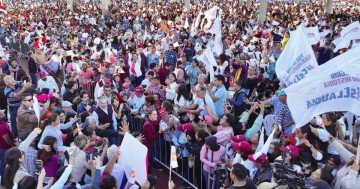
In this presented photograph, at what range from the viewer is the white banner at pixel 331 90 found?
508 centimetres

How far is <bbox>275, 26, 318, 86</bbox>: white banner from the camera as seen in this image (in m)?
6.84

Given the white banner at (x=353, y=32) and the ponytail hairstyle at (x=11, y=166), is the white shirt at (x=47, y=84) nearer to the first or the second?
the ponytail hairstyle at (x=11, y=166)

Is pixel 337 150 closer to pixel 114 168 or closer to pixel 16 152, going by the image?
pixel 114 168

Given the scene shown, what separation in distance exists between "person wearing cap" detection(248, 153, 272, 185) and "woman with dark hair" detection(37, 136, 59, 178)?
8.24 feet

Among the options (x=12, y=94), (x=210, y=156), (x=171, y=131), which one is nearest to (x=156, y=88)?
(x=171, y=131)

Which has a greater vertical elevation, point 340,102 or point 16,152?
point 340,102

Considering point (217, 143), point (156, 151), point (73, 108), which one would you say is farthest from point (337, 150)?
point (73, 108)

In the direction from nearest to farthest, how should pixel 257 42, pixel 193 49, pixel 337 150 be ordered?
pixel 337 150 < pixel 193 49 < pixel 257 42

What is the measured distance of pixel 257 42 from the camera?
16.1 m

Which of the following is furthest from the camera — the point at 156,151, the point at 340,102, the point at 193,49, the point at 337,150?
the point at 193,49

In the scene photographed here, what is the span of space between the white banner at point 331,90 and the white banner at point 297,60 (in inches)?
61.1

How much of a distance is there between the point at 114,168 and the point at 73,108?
3614 millimetres

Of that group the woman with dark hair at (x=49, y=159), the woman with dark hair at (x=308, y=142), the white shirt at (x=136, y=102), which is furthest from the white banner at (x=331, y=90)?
the white shirt at (x=136, y=102)

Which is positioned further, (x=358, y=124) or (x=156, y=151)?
(x=156, y=151)
